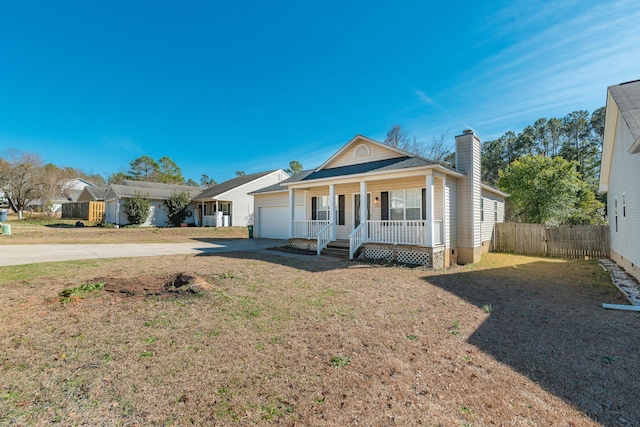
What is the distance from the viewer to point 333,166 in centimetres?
1466

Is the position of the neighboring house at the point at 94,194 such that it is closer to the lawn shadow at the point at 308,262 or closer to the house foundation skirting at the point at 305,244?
the house foundation skirting at the point at 305,244

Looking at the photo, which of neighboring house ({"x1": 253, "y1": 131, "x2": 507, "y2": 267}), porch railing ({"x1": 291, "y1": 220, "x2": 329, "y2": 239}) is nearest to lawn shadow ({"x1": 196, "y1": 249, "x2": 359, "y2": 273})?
neighboring house ({"x1": 253, "y1": 131, "x2": 507, "y2": 267})

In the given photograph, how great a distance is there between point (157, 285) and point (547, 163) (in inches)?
944

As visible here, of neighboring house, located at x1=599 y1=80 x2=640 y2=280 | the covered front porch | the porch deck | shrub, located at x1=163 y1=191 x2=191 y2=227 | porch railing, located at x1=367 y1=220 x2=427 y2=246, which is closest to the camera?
neighboring house, located at x1=599 y1=80 x2=640 y2=280

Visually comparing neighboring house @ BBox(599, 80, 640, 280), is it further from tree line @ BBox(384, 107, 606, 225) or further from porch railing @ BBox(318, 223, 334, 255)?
porch railing @ BBox(318, 223, 334, 255)

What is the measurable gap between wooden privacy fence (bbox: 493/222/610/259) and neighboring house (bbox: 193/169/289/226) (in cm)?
1941

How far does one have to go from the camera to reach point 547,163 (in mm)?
19844

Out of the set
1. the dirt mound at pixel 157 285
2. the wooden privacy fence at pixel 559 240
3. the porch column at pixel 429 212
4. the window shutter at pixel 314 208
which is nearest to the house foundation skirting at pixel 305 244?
the window shutter at pixel 314 208

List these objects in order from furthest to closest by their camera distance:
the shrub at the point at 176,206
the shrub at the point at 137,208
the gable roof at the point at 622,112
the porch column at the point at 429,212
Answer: the shrub at the point at 176,206, the shrub at the point at 137,208, the porch column at the point at 429,212, the gable roof at the point at 622,112

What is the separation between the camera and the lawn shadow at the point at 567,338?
9.36 feet

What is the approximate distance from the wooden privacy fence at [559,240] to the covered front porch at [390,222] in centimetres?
658

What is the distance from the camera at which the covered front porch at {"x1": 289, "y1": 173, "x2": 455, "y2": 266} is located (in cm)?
1043

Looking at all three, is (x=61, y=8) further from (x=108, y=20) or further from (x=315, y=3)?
(x=315, y=3)

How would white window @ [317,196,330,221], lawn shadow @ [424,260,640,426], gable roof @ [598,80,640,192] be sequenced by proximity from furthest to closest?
white window @ [317,196,330,221] < gable roof @ [598,80,640,192] < lawn shadow @ [424,260,640,426]
